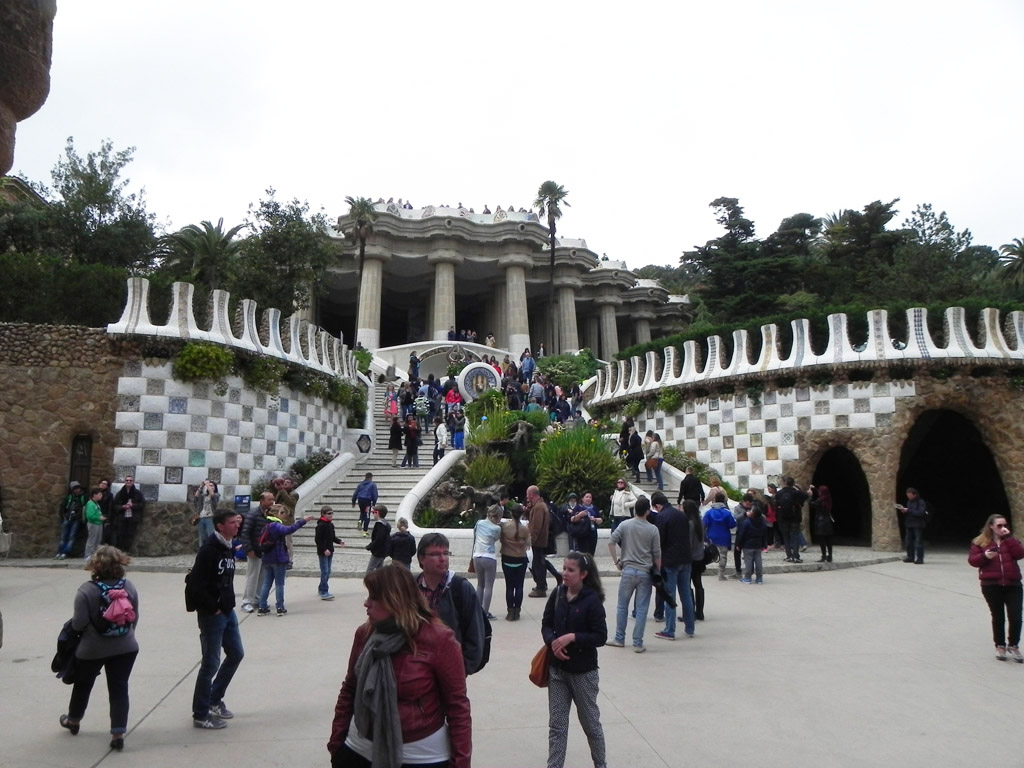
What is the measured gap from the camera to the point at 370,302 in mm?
42719

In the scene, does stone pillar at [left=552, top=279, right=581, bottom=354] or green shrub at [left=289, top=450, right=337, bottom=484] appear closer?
green shrub at [left=289, top=450, right=337, bottom=484]

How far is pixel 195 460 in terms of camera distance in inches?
592

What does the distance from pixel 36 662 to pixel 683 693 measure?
569 centimetres

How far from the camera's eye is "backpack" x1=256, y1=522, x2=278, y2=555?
863cm

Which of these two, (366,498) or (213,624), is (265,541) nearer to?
(213,624)

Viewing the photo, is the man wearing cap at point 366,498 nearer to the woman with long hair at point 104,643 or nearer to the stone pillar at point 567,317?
the woman with long hair at point 104,643

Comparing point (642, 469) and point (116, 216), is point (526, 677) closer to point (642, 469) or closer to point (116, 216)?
point (642, 469)

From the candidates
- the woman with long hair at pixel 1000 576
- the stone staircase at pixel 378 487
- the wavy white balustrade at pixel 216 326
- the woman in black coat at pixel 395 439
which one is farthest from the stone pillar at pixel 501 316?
the woman with long hair at pixel 1000 576

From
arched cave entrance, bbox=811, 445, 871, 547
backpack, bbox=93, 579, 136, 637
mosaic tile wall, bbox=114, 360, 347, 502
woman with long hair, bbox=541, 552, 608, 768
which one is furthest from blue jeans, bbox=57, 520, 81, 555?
arched cave entrance, bbox=811, 445, 871, 547

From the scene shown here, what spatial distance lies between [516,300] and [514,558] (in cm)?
3696

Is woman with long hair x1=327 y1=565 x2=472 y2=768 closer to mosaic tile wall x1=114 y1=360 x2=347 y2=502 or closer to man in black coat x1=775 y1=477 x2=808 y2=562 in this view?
man in black coat x1=775 y1=477 x2=808 y2=562

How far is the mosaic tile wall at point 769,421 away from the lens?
17391 mm

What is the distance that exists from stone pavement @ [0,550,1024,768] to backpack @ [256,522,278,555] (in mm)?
856

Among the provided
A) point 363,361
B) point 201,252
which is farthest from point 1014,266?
point 201,252
